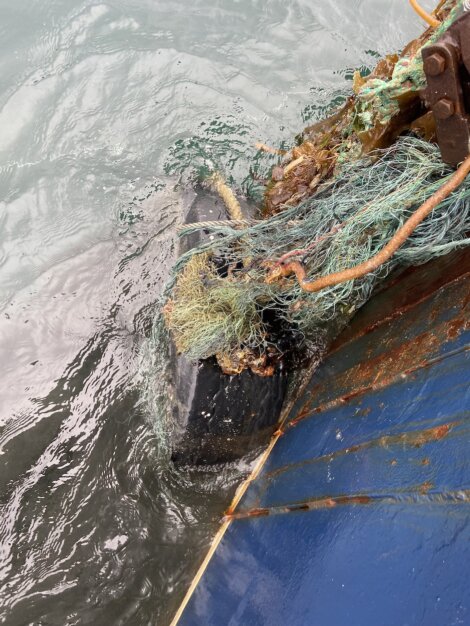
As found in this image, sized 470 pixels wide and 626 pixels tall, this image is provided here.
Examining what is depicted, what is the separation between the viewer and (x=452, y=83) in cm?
223

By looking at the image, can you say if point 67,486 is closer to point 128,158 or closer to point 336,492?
point 336,492

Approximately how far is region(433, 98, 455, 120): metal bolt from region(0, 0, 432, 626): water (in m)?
2.92

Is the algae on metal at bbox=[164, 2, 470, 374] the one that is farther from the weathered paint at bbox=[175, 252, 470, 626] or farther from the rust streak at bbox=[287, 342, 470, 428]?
the rust streak at bbox=[287, 342, 470, 428]

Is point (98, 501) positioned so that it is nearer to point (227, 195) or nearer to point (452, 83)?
point (227, 195)

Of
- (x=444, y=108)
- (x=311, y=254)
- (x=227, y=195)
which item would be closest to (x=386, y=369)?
(x=311, y=254)

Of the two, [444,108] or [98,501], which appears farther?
[98,501]

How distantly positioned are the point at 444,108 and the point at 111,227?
4136 millimetres

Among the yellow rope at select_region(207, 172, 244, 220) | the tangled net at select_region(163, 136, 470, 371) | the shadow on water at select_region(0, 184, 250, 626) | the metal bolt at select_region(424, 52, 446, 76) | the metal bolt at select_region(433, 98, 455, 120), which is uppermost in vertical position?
the metal bolt at select_region(424, 52, 446, 76)

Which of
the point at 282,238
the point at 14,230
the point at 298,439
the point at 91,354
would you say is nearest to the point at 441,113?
the point at 282,238

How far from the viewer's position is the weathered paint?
198 centimetres

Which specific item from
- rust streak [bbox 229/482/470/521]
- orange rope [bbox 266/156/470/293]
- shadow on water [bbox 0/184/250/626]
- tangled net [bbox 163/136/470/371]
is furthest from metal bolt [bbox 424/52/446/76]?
shadow on water [bbox 0/184/250/626]

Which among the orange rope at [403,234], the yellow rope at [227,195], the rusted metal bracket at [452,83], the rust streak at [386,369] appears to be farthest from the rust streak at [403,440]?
the yellow rope at [227,195]

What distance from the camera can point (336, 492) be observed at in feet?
9.04

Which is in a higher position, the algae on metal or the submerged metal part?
the algae on metal
